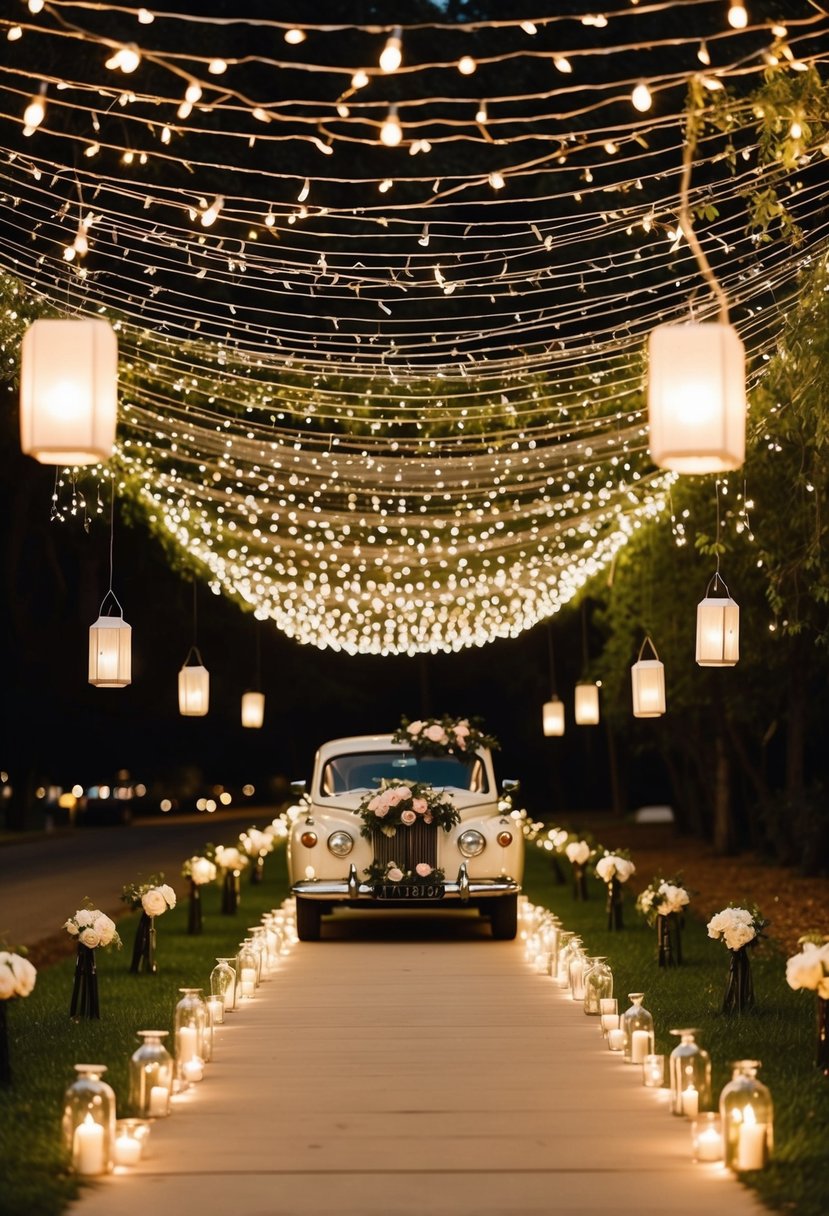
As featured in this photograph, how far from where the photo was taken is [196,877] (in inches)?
611

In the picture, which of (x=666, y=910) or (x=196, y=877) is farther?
(x=196, y=877)

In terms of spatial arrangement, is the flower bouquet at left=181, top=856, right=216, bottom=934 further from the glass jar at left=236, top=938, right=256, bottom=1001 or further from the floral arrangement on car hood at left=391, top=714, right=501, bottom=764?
the glass jar at left=236, top=938, right=256, bottom=1001

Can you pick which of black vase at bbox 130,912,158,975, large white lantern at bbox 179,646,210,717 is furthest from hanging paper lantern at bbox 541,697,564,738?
black vase at bbox 130,912,158,975

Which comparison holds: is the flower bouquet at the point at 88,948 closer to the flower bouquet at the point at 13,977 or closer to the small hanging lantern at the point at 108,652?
the flower bouquet at the point at 13,977

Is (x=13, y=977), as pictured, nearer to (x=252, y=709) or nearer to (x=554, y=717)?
(x=252, y=709)

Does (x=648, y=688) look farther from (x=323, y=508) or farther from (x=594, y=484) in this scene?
(x=323, y=508)

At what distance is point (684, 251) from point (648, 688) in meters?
4.36

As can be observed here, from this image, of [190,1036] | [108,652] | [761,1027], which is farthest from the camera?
[108,652]

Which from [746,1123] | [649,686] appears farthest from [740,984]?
[649,686]

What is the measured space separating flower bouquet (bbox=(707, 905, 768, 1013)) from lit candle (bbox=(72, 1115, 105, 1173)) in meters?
4.48

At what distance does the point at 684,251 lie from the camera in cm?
1877

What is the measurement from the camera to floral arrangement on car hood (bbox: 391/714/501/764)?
659 inches

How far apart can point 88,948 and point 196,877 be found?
5500 mm

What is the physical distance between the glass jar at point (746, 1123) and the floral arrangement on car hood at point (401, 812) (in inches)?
360
